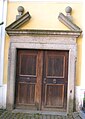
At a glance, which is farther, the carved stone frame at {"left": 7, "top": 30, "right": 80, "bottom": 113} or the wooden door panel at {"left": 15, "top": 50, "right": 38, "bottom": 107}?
the wooden door panel at {"left": 15, "top": 50, "right": 38, "bottom": 107}

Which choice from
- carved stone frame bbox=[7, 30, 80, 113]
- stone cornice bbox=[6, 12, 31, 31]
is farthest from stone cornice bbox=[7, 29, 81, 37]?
stone cornice bbox=[6, 12, 31, 31]

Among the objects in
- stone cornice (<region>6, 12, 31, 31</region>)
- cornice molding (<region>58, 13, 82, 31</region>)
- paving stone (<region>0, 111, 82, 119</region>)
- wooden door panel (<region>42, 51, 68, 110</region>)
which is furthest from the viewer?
wooden door panel (<region>42, 51, 68, 110</region>)

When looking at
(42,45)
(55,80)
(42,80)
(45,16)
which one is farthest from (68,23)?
(42,80)

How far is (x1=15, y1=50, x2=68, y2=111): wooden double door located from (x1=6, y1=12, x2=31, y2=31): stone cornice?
0.97 metres

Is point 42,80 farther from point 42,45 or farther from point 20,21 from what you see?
point 20,21

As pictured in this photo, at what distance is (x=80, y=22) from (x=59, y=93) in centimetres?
247

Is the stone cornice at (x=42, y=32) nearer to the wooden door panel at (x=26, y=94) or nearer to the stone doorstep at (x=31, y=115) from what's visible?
the wooden door panel at (x=26, y=94)

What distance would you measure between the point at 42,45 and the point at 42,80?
1.18 metres

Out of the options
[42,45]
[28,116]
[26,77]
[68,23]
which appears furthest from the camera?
[26,77]

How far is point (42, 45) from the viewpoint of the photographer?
1053 centimetres

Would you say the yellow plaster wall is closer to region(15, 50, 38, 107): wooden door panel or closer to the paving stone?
region(15, 50, 38, 107): wooden door panel

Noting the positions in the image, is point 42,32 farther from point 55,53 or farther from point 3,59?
point 3,59

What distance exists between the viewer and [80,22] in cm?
1050

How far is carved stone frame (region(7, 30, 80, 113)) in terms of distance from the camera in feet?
34.2
